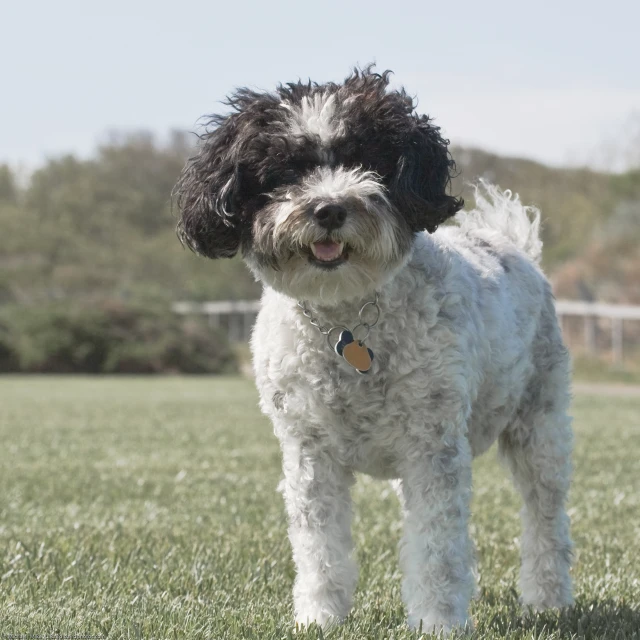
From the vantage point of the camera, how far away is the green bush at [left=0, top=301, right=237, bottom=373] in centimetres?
2825

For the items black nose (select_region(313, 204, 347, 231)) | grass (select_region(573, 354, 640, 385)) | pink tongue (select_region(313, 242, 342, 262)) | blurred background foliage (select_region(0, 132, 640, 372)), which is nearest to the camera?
black nose (select_region(313, 204, 347, 231))

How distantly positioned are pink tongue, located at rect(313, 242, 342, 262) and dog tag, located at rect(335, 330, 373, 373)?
363mm

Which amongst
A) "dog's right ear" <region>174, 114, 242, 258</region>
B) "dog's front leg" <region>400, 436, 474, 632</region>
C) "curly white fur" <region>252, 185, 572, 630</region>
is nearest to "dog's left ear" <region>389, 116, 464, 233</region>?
"curly white fur" <region>252, 185, 572, 630</region>

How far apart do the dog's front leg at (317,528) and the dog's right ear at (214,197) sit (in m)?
0.80

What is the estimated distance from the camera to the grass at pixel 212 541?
379cm

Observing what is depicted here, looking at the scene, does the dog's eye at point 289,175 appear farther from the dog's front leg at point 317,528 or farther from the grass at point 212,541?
the grass at point 212,541

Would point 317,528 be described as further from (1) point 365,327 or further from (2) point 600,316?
(2) point 600,316

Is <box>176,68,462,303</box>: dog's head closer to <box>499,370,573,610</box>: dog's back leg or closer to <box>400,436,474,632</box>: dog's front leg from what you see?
<box>400,436,474,632</box>: dog's front leg

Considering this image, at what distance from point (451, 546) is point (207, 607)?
97cm

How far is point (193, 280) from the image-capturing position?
4012cm

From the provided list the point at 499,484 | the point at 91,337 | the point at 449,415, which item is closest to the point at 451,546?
the point at 449,415

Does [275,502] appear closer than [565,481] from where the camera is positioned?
No

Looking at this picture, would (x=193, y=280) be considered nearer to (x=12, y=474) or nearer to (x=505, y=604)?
(x=12, y=474)

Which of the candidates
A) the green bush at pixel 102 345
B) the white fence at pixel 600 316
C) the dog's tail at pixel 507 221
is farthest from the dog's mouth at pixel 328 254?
the green bush at pixel 102 345
